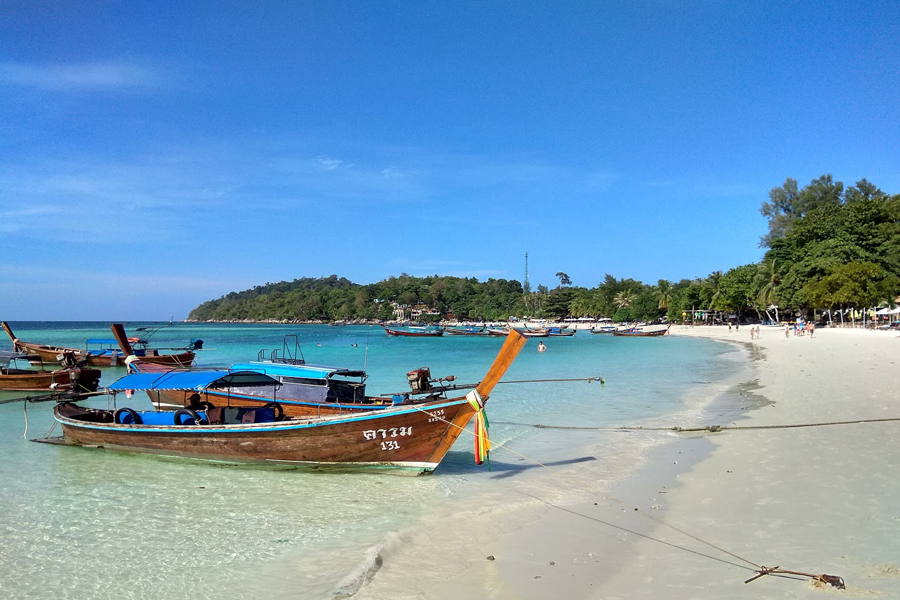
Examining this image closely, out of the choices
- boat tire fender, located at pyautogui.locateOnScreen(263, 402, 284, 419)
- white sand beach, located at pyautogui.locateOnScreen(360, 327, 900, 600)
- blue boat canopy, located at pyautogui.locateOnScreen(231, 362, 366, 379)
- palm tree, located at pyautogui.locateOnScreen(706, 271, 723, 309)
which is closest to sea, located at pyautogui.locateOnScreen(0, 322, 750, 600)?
white sand beach, located at pyautogui.locateOnScreen(360, 327, 900, 600)

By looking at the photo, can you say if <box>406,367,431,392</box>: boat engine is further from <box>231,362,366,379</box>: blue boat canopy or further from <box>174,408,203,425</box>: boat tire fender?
<box>174,408,203,425</box>: boat tire fender

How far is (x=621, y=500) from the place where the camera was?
8.10 m

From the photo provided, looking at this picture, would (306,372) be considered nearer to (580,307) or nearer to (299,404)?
(299,404)

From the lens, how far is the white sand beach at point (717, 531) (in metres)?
5.35

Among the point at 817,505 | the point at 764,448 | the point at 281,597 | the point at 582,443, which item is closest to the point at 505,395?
the point at 582,443

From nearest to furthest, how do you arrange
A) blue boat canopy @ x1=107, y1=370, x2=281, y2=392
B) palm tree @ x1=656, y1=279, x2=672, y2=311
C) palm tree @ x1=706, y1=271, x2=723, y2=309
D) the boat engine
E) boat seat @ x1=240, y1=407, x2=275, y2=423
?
boat seat @ x1=240, y1=407, x2=275, y2=423 < the boat engine < blue boat canopy @ x1=107, y1=370, x2=281, y2=392 < palm tree @ x1=706, y1=271, x2=723, y2=309 < palm tree @ x1=656, y1=279, x2=672, y2=311

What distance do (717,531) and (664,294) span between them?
10293 cm

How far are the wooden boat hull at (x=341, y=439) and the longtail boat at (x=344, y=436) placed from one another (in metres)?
0.01

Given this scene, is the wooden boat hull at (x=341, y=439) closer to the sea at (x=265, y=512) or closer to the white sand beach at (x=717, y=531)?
the sea at (x=265, y=512)

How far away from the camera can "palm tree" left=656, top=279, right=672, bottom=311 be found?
101 meters

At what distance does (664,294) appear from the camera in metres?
103

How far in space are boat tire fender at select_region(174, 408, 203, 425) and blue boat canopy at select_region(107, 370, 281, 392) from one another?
512 mm

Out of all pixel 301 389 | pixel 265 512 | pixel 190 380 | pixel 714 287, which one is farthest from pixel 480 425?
pixel 714 287

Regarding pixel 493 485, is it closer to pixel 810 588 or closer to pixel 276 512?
pixel 276 512
